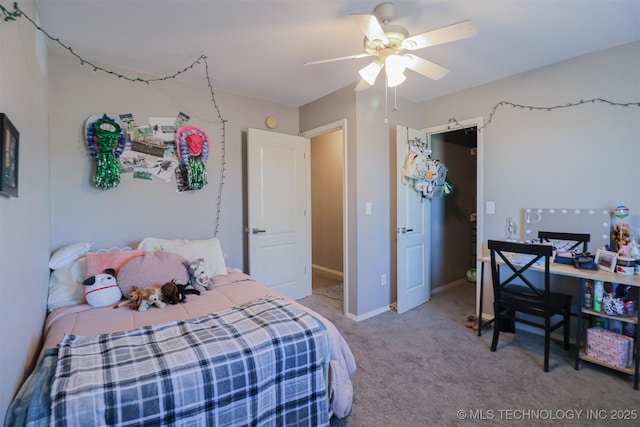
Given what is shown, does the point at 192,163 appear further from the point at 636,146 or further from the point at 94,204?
the point at 636,146

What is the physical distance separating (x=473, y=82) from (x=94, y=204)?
3.71m

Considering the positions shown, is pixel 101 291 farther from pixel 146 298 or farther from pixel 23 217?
pixel 23 217

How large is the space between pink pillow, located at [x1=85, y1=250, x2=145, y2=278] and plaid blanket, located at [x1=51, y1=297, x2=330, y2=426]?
83 centimetres

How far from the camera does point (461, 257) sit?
14.5 feet

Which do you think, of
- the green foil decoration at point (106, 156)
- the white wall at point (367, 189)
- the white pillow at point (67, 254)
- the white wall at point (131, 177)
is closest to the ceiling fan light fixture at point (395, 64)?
the white wall at point (367, 189)

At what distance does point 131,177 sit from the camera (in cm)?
268

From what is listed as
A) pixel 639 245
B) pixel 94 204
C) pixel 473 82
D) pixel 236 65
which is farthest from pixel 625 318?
pixel 94 204

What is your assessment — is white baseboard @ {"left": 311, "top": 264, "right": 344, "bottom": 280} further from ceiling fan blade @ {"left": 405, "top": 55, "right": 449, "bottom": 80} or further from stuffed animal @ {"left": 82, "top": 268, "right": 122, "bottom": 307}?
ceiling fan blade @ {"left": 405, "top": 55, "right": 449, "bottom": 80}

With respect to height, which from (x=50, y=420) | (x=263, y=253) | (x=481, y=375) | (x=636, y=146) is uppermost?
(x=636, y=146)

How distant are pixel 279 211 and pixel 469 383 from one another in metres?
2.38

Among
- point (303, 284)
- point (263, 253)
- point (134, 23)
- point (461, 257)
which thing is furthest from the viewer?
point (461, 257)

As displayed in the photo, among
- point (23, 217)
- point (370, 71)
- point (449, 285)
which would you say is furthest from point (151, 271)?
point (449, 285)

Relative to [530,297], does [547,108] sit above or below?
above

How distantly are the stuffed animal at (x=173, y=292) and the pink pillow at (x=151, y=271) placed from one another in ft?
0.28
